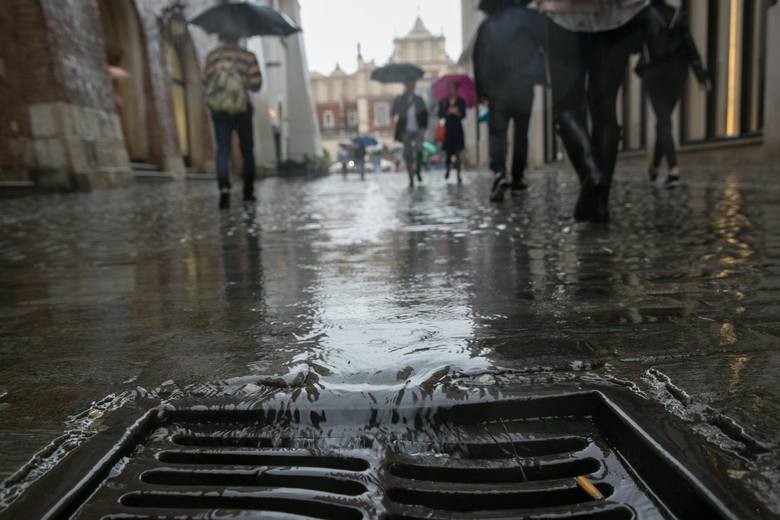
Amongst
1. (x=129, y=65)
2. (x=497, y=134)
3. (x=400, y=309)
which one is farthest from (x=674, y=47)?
(x=129, y=65)

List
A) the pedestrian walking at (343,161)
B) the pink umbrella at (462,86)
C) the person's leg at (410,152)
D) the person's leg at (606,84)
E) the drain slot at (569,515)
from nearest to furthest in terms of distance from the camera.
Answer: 1. the drain slot at (569,515)
2. the person's leg at (606,84)
3. the person's leg at (410,152)
4. the pink umbrella at (462,86)
5. the pedestrian walking at (343,161)

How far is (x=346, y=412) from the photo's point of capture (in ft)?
3.78

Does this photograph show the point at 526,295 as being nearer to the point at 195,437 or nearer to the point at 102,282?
the point at 195,437

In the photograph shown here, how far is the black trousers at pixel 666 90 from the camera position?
7008 millimetres

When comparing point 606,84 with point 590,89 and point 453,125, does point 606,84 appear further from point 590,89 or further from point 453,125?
point 453,125

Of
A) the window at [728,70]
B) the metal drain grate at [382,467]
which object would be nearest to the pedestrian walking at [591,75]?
the metal drain grate at [382,467]

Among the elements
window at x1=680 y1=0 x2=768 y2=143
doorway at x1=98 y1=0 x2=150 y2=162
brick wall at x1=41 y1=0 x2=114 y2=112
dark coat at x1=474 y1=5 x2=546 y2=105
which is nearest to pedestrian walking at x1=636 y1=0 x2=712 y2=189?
dark coat at x1=474 y1=5 x2=546 y2=105

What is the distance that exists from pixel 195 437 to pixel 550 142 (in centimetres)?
2049

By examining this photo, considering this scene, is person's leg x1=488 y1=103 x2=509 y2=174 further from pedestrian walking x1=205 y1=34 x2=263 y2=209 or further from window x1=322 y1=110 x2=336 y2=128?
window x1=322 y1=110 x2=336 y2=128

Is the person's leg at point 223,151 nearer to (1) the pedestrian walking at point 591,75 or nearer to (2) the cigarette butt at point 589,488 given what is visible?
(1) the pedestrian walking at point 591,75

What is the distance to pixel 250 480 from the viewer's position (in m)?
0.96

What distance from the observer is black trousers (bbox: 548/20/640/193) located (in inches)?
154

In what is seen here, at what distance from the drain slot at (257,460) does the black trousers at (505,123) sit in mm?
5850

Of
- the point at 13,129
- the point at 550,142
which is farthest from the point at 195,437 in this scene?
the point at 550,142
